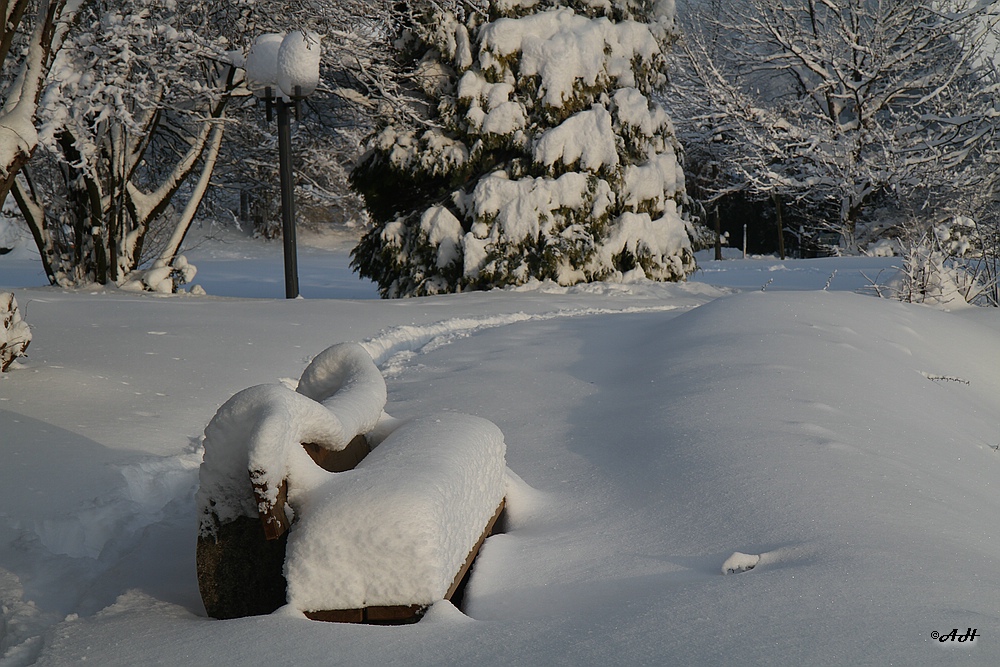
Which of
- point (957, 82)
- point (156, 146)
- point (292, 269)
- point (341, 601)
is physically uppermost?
point (957, 82)

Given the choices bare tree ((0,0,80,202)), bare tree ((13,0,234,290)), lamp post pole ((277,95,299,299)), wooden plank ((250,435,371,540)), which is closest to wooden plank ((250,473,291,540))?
wooden plank ((250,435,371,540))

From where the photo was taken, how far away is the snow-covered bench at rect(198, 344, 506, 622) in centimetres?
233

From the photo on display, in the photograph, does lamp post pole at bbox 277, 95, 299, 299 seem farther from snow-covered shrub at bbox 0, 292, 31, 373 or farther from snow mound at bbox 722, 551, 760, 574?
snow mound at bbox 722, 551, 760, 574

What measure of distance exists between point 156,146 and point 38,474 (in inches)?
445

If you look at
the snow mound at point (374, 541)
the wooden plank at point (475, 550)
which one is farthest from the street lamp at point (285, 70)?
the snow mound at point (374, 541)

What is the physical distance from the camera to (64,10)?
762 centimetres

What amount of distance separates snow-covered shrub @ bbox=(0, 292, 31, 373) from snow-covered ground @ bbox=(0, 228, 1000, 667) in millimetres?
133

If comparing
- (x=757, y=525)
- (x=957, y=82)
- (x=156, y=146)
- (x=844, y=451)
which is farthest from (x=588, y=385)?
(x=957, y=82)

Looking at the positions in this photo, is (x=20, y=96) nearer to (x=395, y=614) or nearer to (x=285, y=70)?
(x=285, y=70)

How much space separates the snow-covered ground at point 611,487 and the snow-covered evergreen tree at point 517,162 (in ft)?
15.0

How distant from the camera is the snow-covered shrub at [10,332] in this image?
4.80 m

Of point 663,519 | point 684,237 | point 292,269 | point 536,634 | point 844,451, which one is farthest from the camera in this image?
point 684,237

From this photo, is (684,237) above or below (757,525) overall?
above

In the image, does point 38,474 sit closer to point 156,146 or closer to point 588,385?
point 588,385
